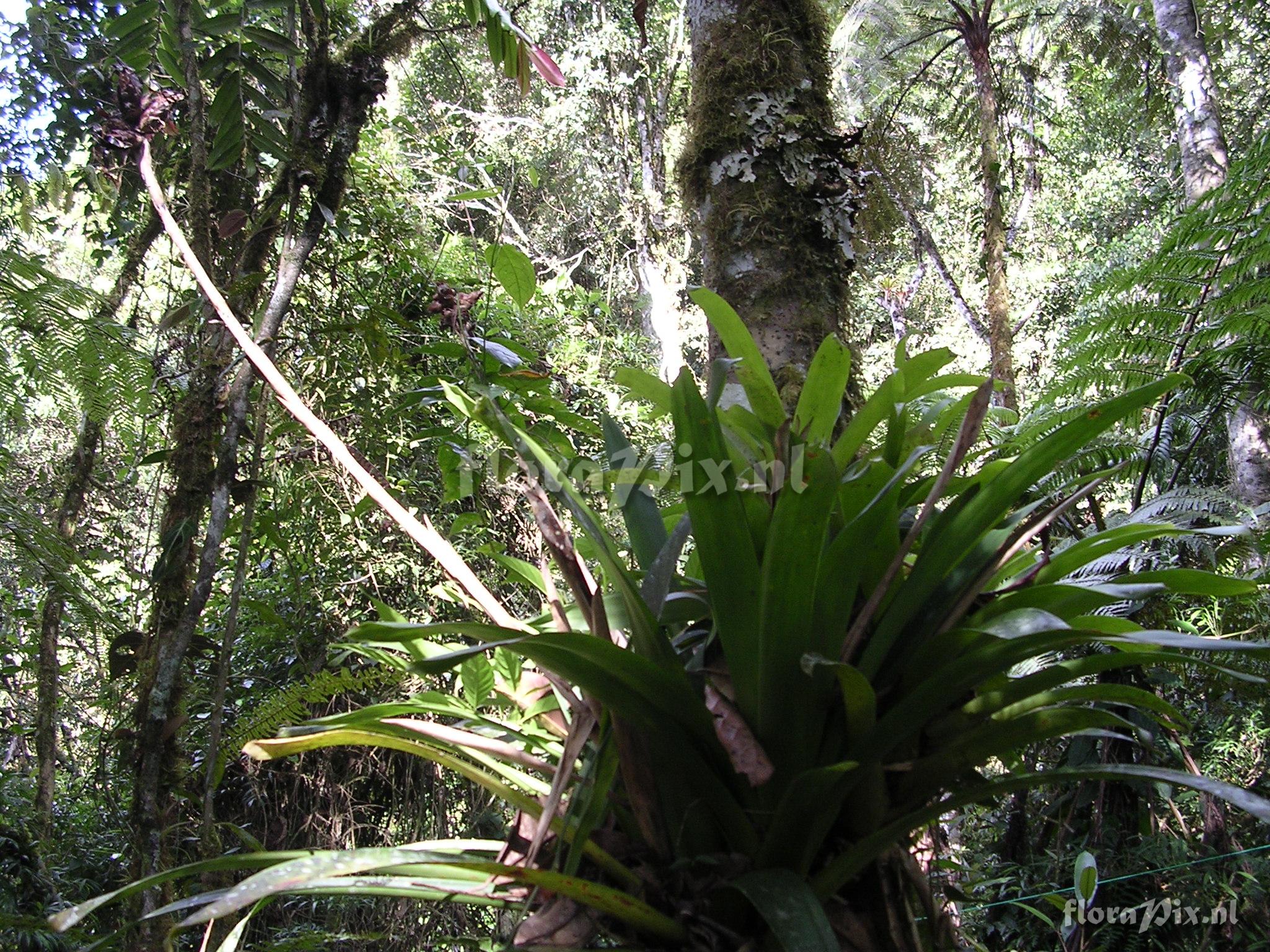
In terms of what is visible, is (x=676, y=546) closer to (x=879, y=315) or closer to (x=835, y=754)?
(x=835, y=754)

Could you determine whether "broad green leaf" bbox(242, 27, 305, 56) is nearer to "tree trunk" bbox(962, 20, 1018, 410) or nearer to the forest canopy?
the forest canopy

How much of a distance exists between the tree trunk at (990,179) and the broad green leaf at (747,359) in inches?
175

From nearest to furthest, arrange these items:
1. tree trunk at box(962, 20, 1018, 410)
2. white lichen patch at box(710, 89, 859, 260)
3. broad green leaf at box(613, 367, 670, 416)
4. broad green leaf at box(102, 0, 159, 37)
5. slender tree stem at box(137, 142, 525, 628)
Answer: slender tree stem at box(137, 142, 525, 628) → broad green leaf at box(613, 367, 670, 416) → white lichen patch at box(710, 89, 859, 260) → broad green leaf at box(102, 0, 159, 37) → tree trunk at box(962, 20, 1018, 410)

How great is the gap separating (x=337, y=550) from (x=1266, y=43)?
10603 mm

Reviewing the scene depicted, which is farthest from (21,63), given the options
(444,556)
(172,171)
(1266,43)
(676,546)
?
(1266,43)

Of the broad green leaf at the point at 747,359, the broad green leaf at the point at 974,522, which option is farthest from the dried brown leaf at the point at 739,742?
the broad green leaf at the point at 747,359

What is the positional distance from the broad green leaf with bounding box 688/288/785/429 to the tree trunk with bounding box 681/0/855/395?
0.22 metres

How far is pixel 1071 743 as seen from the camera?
1416 mm

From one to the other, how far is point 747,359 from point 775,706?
1.29 feet

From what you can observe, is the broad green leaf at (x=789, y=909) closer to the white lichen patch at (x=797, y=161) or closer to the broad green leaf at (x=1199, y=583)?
the broad green leaf at (x=1199, y=583)

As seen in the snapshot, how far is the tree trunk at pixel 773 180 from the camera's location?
1.19 metres

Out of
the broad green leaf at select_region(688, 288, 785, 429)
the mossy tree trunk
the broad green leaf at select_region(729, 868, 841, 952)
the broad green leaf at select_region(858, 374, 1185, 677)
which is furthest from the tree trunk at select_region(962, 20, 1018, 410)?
the broad green leaf at select_region(729, 868, 841, 952)

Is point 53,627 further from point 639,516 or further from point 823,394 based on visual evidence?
point 823,394

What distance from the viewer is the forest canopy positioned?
0.66 m
